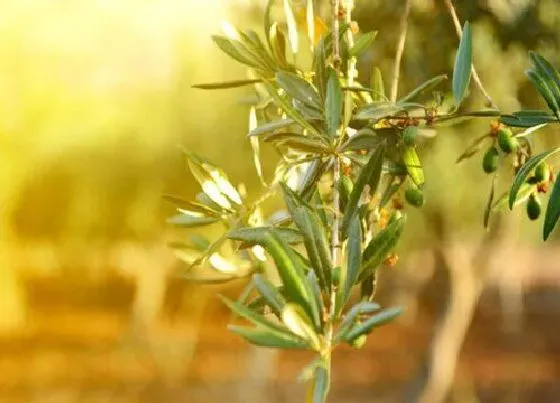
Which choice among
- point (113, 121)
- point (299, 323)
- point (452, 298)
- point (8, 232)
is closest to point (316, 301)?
point (299, 323)

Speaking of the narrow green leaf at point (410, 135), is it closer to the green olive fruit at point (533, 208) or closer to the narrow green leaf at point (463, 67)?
the narrow green leaf at point (463, 67)

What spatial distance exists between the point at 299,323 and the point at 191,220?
0.31 meters

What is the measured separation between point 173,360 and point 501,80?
603 cm

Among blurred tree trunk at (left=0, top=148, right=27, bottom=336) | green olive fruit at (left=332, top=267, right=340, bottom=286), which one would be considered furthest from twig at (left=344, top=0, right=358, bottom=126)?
blurred tree trunk at (left=0, top=148, right=27, bottom=336)

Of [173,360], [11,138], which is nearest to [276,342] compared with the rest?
[11,138]

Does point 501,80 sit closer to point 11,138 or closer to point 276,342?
point 276,342

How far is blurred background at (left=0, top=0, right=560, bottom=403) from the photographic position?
2.33 m

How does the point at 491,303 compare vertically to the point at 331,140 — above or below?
below

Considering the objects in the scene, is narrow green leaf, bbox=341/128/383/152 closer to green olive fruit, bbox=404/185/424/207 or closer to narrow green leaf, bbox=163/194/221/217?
green olive fruit, bbox=404/185/424/207

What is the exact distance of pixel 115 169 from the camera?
662 cm

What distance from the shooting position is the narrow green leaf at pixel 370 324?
0.55 metres

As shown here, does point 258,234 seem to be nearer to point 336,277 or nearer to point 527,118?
point 336,277

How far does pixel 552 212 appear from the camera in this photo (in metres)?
0.63

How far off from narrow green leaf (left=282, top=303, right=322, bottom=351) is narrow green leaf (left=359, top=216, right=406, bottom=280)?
8 centimetres
